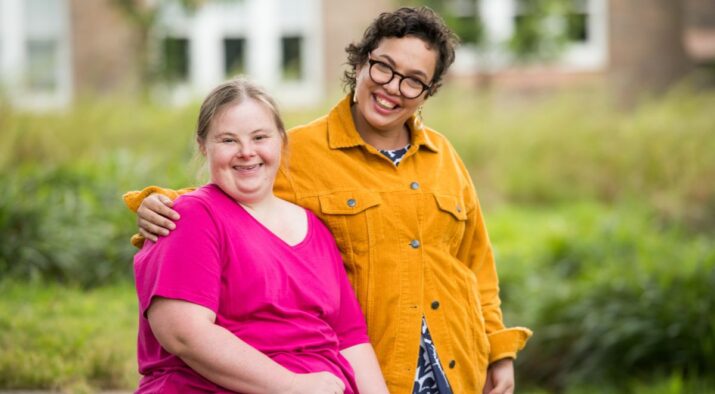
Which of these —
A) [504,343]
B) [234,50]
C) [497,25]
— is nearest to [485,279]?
[504,343]

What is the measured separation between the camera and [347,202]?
3156 mm

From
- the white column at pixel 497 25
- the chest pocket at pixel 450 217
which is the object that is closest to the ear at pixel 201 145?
the chest pocket at pixel 450 217

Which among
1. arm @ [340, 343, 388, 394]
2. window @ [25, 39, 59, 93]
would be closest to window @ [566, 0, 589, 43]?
window @ [25, 39, 59, 93]

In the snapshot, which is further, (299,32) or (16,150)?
(299,32)

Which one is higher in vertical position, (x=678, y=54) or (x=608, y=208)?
(x=678, y=54)

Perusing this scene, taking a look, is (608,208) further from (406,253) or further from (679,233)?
(406,253)

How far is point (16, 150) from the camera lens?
969cm

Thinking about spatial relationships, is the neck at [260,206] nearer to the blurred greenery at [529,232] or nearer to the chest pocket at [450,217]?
the blurred greenery at [529,232]

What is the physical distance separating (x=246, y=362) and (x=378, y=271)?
0.67 m

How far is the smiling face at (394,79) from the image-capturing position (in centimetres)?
314

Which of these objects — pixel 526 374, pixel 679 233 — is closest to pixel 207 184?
pixel 526 374

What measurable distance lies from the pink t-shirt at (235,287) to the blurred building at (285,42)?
52.6 feet

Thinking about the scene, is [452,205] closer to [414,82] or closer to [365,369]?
[414,82]

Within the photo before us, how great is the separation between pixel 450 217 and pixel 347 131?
1.44 feet
